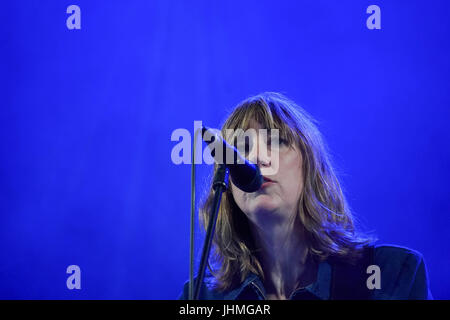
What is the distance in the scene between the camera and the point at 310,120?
5.89 feet

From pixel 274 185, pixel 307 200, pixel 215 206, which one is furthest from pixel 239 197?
pixel 215 206

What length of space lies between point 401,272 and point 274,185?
543 millimetres

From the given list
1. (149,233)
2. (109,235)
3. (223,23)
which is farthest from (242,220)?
(223,23)

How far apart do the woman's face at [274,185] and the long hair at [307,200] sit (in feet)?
0.11

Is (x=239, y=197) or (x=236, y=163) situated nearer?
(x=236, y=163)

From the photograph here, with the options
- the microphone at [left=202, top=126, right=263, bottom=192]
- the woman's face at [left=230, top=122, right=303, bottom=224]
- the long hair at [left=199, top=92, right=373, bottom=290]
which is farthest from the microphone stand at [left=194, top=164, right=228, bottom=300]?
the long hair at [left=199, top=92, right=373, bottom=290]

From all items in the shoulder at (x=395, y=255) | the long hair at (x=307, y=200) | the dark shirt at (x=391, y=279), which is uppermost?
the long hair at (x=307, y=200)

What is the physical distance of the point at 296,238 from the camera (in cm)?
173

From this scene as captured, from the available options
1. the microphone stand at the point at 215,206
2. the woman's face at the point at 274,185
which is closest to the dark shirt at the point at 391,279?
the woman's face at the point at 274,185

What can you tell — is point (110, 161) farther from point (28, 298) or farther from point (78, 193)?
point (28, 298)

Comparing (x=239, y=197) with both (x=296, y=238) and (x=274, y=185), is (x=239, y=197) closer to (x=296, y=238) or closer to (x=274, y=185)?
(x=274, y=185)

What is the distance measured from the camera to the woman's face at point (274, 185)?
64.4 inches

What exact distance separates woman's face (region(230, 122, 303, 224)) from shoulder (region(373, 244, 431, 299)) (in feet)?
1.19

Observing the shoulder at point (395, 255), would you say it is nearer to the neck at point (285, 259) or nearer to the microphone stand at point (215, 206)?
the neck at point (285, 259)
